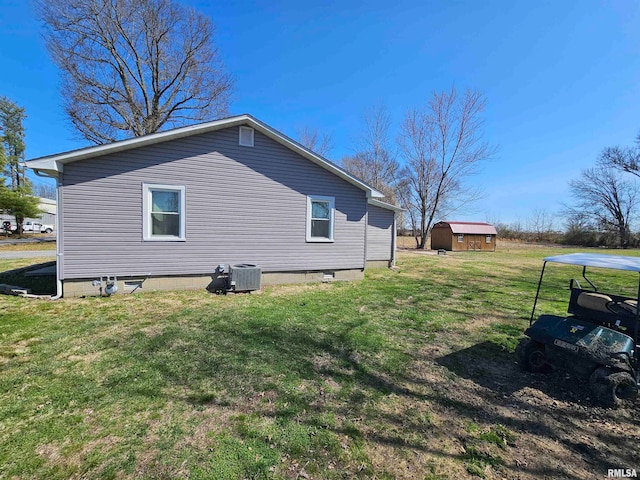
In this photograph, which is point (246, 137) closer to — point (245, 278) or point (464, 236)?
point (245, 278)

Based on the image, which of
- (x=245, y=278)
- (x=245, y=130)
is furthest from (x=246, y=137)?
(x=245, y=278)

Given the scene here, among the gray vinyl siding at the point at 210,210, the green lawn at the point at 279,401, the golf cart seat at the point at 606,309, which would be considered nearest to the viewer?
the green lawn at the point at 279,401

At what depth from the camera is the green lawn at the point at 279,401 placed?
220 centimetres

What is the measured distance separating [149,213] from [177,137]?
6.86ft

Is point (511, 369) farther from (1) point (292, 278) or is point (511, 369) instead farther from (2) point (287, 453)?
(1) point (292, 278)

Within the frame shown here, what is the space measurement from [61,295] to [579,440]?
9.28 metres

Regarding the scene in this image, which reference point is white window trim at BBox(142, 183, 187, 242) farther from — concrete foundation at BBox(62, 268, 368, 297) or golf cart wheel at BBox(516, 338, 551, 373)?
golf cart wheel at BBox(516, 338, 551, 373)

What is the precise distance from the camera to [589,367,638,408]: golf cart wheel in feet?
9.66

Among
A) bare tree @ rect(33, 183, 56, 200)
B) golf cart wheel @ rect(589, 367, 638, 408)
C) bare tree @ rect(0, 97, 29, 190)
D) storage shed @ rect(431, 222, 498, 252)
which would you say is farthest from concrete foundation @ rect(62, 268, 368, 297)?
bare tree @ rect(33, 183, 56, 200)

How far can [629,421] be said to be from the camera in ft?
9.28

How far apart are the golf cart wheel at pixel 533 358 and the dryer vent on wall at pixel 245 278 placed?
19.4 feet

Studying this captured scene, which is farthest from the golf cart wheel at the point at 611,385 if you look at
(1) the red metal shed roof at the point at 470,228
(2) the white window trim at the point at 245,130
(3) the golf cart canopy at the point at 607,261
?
(1) the red metal shed roof at the point at 470,228

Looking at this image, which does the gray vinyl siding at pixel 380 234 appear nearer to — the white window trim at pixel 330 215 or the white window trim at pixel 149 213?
the white window trim at pixel 330 215

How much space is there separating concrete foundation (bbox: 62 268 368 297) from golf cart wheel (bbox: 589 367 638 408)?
22.4ft
